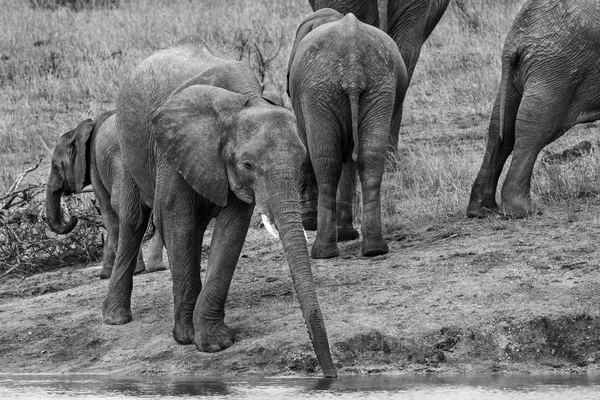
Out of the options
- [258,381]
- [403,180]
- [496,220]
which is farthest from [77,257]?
[258,381]

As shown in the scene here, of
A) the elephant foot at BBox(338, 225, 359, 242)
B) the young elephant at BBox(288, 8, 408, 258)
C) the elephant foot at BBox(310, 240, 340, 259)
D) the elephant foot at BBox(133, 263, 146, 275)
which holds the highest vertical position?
the young elephant at BBox(288, 8, 408, 258)

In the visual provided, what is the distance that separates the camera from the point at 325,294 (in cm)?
772

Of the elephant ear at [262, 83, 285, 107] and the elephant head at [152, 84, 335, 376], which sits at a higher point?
the elephant ear at [262, 83, 285, 107]

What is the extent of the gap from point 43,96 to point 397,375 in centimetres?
900

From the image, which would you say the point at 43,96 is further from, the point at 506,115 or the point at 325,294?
the point at 325,294

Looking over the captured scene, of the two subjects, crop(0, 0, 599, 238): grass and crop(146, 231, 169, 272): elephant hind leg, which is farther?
crop(0, 0, 599, 238): grass

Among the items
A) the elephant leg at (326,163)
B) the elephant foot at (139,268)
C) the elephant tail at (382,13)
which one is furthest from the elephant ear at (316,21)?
the elephant foot at (139,268)

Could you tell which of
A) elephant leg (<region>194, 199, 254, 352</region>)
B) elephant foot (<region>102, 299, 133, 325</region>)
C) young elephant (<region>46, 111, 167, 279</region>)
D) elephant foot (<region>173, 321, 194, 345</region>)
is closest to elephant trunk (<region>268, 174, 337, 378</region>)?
elephant leg (<region>194, 199, 254, 352</region>)

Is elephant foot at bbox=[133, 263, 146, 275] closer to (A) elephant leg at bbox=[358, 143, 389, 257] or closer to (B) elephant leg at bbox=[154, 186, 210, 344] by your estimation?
(A) elephant leg at bbox=[358, 143, 389, 257]

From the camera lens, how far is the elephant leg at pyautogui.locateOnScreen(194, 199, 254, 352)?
691 cm

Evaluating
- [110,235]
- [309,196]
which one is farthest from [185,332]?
[309,196]

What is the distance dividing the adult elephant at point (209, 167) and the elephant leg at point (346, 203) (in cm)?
173

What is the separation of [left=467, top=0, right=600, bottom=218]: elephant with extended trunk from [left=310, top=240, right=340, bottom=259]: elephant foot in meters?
1.19

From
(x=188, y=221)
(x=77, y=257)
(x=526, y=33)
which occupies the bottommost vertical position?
(x=77, y=257)
